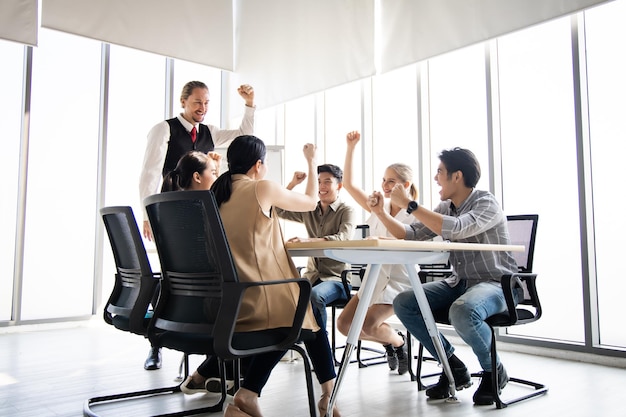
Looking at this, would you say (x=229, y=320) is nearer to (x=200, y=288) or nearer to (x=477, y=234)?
(x=200, y=288)

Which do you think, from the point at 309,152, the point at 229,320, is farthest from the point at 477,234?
the point at 229,320

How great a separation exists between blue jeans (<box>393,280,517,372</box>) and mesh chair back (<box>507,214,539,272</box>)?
23 centimetres

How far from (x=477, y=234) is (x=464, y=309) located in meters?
0.43

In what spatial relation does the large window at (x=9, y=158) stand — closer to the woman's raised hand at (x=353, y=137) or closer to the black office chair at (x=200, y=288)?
the woman's raised hand at (x=353, y=137)

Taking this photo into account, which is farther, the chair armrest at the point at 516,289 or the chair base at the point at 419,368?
the chair base at the point at 419,368

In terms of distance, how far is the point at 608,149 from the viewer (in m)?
3.37

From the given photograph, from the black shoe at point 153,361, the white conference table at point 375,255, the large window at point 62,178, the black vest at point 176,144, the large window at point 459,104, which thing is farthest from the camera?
the large window at point 62,178

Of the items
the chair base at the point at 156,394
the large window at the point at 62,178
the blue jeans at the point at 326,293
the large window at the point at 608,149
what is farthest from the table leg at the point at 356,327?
the large window at the point at 62,178

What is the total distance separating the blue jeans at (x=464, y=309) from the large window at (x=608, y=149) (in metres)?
1.42

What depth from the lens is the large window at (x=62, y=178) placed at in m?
4.85

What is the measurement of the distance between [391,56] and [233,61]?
225cm

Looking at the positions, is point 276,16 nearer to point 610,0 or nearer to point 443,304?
point 610,0

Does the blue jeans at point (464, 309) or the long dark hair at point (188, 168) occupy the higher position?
the long dark hair at point (188, 168)

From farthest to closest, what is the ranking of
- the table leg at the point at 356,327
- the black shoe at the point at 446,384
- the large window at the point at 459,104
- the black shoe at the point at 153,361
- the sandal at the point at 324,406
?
the large window at the point at 459,104, the black shoe at the point at 153,361, the black shoe at the point at 446,384, the sandal at the point at 324,406, the table leg at the point at 356,327
